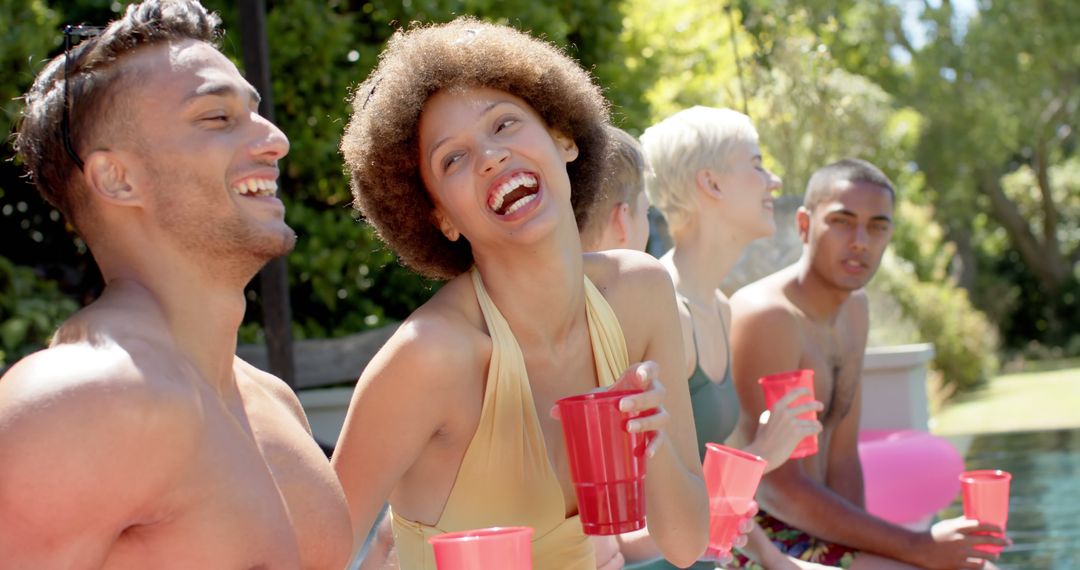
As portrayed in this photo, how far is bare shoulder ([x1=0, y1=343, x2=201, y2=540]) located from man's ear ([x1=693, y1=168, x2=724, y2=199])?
111 inches

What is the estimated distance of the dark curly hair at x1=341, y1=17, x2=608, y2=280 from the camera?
280 centimetres

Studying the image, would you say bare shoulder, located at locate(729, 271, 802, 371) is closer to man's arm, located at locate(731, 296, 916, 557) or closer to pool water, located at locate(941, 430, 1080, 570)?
man's arm, located at locate(731, 296, 916, 557)

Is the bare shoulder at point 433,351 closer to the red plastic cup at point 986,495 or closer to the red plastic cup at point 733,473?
the red plastic cup at point 733,473

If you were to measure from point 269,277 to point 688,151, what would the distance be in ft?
7.28

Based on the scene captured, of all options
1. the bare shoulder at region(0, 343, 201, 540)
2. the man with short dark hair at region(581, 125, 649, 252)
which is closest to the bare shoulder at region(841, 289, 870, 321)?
the man with short dark hair at region(581, 125, 649, 252)

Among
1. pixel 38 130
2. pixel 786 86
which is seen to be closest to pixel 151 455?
pixel 38 130

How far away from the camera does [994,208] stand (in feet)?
106

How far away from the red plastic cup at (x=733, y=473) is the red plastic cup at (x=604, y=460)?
0.84m

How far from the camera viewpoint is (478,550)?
1.81 metres

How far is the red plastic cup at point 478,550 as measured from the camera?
182cm

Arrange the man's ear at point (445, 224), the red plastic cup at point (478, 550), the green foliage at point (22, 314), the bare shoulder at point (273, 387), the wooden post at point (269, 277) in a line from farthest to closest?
the green foliage at point (22, 314) → the wooden post at point (269, 277) → the man's ear at point (445, 224) → the bare shoulder at point (273, 387) → the red plastic cup at point (478, 550)

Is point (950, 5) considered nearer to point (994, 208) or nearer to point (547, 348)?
point (994, 208)

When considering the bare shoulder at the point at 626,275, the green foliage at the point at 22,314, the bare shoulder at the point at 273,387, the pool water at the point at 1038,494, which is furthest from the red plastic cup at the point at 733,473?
the green foliage at the point at 22,314

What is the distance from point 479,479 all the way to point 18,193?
5.35m
